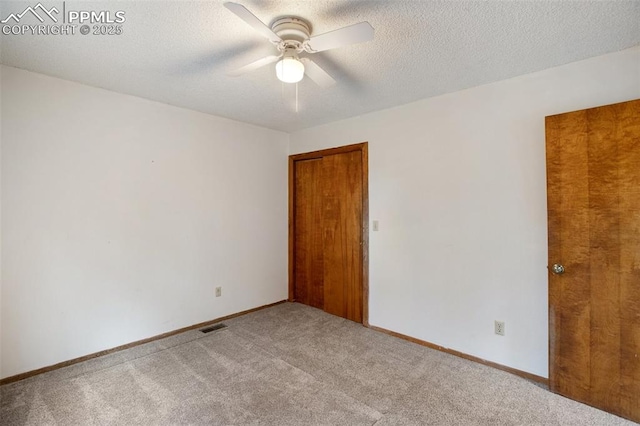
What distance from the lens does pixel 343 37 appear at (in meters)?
1.45

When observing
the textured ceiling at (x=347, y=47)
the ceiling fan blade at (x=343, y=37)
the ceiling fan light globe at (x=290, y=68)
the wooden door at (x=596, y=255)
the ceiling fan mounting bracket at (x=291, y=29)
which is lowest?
the wooden door at (x=596, y=255)

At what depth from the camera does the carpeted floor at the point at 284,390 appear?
1.81 meters

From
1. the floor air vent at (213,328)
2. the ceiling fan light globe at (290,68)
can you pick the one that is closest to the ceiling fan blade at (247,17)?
the ceiling fan light globe at (290,68)

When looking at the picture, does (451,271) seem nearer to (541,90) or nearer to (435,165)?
(435,165)

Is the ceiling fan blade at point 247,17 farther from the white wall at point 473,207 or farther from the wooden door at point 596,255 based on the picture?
the wooden door at point 596,255

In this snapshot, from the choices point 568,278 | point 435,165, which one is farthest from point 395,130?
point 568,278

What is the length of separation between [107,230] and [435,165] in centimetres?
307

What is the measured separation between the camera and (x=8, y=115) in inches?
85.3

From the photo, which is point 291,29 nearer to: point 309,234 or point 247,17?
point 247,17

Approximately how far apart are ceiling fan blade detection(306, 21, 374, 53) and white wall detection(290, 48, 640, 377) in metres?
1.58

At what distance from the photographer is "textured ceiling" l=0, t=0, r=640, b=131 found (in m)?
1.54

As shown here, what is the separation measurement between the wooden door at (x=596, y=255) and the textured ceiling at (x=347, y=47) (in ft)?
1.85

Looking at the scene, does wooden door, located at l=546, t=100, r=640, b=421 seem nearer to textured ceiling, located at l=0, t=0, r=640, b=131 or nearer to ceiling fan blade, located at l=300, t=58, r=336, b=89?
textured ceiling, located at l=0, t=0, r=640, b=131

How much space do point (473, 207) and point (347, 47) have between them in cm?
167
